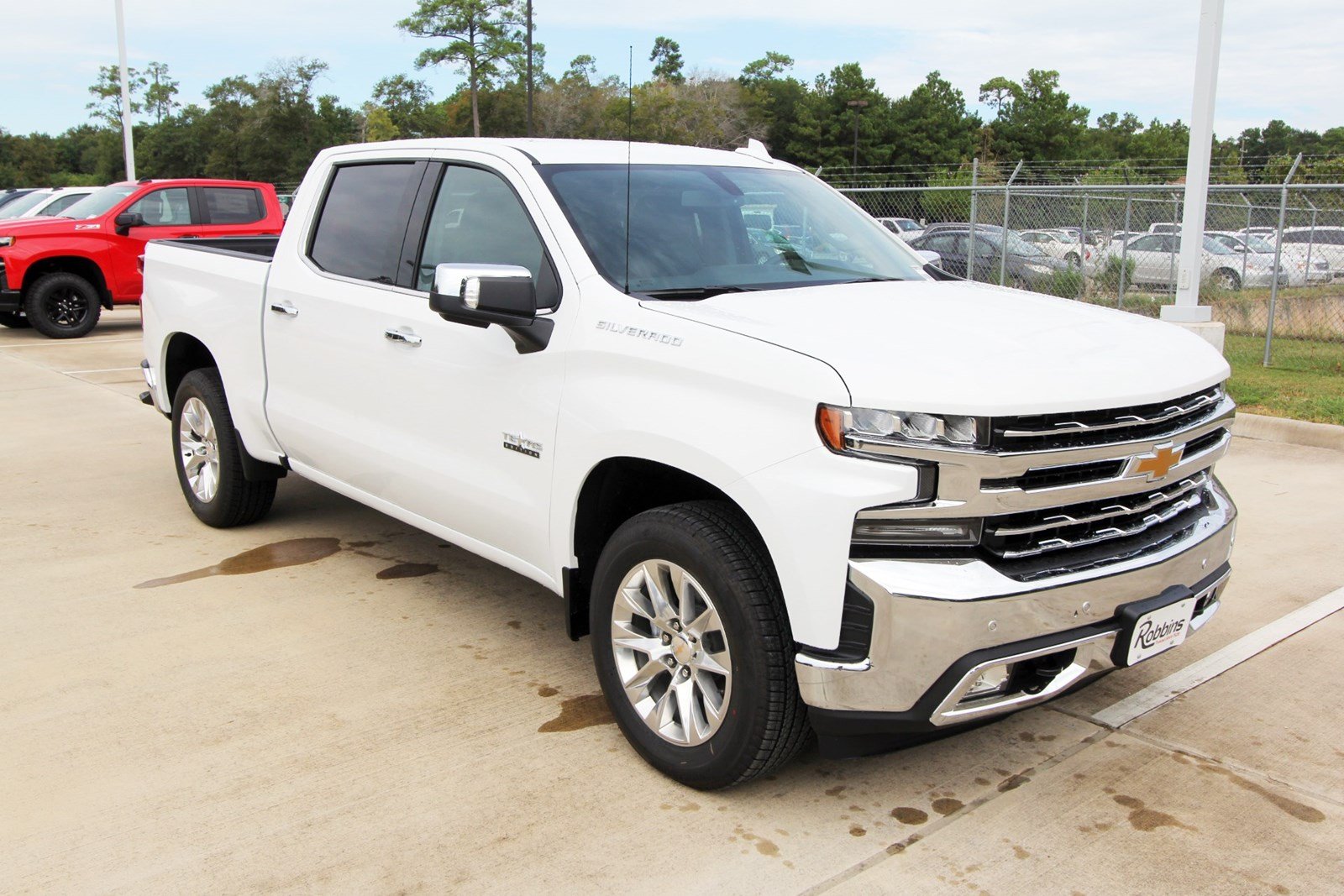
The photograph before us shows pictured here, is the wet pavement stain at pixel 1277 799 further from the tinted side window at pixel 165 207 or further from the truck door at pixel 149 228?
the tinted side window at pixel 165 207

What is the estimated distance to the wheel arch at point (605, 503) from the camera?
3553mm

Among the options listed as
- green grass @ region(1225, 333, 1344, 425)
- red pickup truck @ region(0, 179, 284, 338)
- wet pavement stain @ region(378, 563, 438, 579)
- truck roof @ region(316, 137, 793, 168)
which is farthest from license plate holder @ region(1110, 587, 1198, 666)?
red pickup truck @ region(0, 179, 284, 338)

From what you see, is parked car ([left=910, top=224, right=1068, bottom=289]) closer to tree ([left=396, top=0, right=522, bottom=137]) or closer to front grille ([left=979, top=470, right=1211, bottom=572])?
front grille ([left=979, top=470, right=1211, bottom=572])

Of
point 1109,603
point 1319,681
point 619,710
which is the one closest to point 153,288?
point 619,710

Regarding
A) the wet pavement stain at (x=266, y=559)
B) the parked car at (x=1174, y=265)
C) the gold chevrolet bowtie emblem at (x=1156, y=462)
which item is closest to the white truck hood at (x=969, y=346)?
the gold chevrolet bowtie emblem at (x=1156, y=462)

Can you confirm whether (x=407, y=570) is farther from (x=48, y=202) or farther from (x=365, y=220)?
(x=48, y=202)

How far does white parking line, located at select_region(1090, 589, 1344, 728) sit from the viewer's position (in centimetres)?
395

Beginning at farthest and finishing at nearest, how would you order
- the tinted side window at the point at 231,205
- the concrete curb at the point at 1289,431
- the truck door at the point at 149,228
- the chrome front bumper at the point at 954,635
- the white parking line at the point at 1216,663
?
the tinted side window at the point at 231,205
the truck door at the point at 149,228
the concrete curb at the point at 1289,431
the white parking line at the point at 1216,663
the chrome front bumper at the point at 954,635

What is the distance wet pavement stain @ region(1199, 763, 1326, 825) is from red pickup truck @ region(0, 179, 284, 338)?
13.7m

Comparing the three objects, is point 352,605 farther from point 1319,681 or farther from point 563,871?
point 1319,681

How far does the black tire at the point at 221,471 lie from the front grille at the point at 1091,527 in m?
4.03

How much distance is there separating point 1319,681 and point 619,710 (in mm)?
2557

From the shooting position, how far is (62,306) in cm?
1514

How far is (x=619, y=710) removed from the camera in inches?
141
